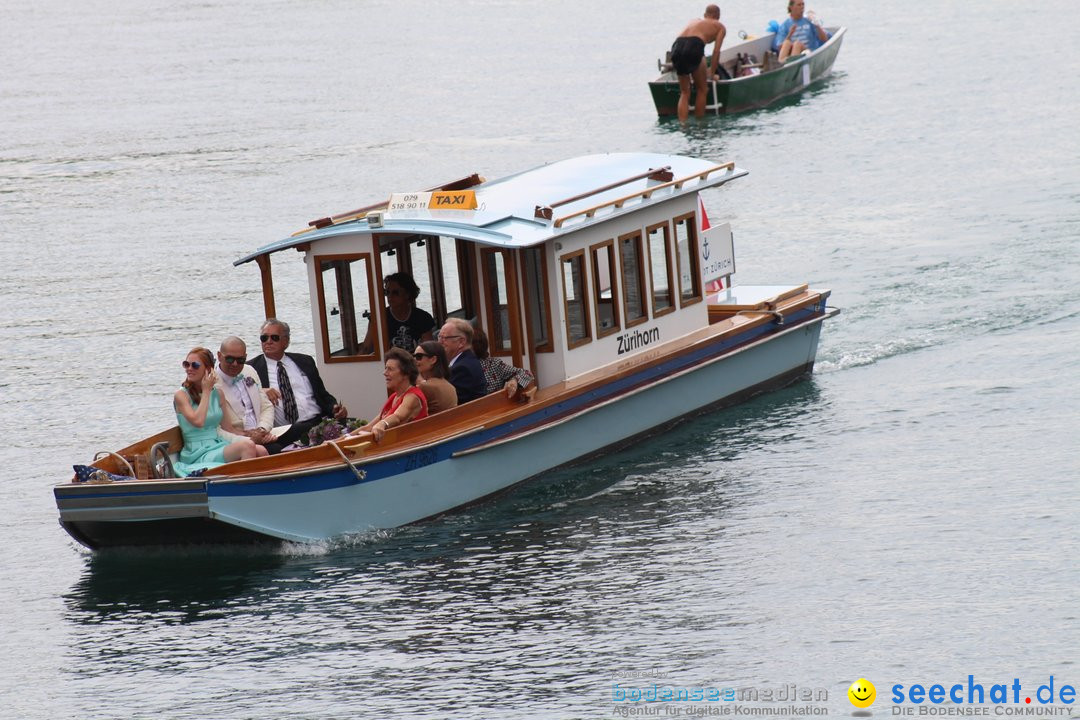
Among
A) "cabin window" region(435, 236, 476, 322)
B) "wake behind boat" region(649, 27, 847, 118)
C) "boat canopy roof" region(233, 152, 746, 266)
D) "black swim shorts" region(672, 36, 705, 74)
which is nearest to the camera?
"boat canopy roof" region(233, 152, 746, 266)

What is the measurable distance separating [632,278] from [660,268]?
1.52 feet

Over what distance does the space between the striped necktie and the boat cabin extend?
0.84 meters

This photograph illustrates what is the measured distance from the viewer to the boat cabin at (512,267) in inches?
580

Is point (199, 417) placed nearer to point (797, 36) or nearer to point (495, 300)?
point (495, 300)

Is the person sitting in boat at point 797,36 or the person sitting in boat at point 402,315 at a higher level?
the person sitting in boat at point 797,36

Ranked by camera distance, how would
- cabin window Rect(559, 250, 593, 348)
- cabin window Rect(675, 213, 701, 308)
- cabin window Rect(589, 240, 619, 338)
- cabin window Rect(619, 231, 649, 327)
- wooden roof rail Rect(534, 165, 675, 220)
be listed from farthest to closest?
cabin window Rect(675, 213, 701, 308)
cabin window Rect(619, 231, 649, 327)
cabin window Rect(589, 240, 619, 338)
cabin window Rect(559, 250, 593, 348)
wooden roof rail Rect(534, 165, 675, 220)

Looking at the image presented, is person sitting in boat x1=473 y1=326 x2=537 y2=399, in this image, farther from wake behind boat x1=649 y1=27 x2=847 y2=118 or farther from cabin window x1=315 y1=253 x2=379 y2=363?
wake behind boat x1=649 y1=27 x2=847 y2=118

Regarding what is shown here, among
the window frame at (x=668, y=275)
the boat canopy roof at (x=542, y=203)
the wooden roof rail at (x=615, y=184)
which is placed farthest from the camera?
the window frame at (x=668, y=275)

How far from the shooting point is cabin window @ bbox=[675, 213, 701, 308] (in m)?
16.6

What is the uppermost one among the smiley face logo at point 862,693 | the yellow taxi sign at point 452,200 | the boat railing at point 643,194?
the yellow taxi sign at point 452,200

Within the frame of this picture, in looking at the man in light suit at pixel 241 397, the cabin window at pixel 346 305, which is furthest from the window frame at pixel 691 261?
the man in light suit at pixel 241 397

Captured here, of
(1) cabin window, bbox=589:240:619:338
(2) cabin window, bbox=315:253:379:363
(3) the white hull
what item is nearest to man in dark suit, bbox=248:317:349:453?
(2) cabin window, bbox=315:253:379:363

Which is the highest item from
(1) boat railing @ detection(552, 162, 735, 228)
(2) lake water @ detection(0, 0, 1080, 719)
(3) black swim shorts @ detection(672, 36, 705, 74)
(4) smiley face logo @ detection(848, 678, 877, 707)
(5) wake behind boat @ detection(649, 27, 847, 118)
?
(3) black swim shorts @ detection(672, 36, 705, 74)

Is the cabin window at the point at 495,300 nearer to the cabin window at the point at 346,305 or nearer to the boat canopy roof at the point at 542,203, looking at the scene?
the boat canopy roof at the point at 542,203
